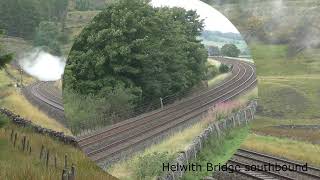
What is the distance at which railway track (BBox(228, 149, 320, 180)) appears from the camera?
5.55 meters

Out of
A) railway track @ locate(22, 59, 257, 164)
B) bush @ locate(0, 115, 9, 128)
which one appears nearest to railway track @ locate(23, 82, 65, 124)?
railway track @ locate(22, 59, 257, 164)

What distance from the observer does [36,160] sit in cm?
1102

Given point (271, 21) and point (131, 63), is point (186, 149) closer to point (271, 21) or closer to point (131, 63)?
point (131, 63)

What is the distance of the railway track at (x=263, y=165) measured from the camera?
5.55m

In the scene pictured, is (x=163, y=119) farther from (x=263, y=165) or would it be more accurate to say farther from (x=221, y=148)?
(x=263, y=165)

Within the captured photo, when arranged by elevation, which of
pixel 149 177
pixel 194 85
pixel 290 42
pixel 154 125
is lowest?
pixel 149 177

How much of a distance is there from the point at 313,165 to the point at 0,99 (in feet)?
15.6

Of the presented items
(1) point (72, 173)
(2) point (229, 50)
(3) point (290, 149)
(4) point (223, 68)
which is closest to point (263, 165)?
(3) point (290, 149)

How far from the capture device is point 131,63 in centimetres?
566

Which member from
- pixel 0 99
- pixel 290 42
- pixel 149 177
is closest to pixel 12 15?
pixel 0 99

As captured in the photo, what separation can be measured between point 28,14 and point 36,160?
4.27m

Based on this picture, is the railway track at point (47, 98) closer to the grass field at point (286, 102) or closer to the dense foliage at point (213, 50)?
the dense foliage at point (213, 50)

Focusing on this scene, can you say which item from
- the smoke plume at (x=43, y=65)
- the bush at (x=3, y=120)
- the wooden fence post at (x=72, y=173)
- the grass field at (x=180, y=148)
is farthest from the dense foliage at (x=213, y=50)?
the bush at (x=3, y=120)
